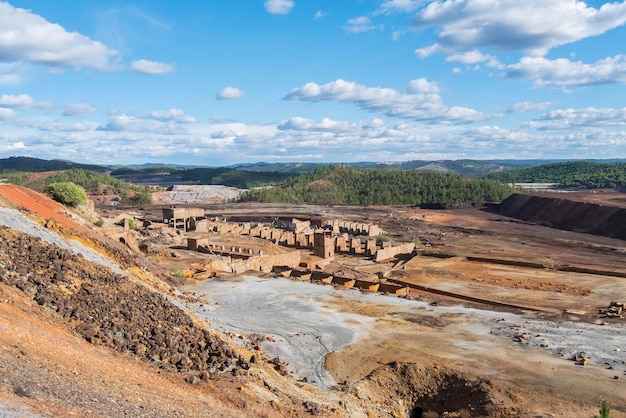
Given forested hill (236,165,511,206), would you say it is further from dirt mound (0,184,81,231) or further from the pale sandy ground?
dirt mound (0,184,81,231)

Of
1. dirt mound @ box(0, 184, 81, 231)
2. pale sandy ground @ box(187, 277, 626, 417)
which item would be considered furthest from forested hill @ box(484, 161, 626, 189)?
dirt mound @ box(0, 184, 81, 231)

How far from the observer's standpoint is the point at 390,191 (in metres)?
110

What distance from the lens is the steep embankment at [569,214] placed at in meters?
64.6

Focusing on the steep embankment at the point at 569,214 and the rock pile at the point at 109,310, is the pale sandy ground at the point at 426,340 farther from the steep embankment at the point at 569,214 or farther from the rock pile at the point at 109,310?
the steep embankment at the point at 569,214

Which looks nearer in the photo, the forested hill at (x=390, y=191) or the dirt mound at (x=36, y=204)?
the dirt mound at (x=36, y=204)

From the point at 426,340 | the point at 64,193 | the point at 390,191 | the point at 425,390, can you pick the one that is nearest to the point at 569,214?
the point at 390,191

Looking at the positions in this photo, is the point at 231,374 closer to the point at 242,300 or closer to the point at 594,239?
the point at 242,300

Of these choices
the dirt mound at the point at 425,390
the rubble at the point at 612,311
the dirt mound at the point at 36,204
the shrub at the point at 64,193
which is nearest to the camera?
the dirt mound at the point at 425,390

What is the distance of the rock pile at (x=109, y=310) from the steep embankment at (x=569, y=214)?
197ft

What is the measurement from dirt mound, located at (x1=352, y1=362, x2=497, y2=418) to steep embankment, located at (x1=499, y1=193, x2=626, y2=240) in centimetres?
5375

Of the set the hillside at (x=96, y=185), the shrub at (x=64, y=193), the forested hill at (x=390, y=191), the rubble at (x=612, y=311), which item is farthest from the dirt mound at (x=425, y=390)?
the hillside at (x=96, y=185)

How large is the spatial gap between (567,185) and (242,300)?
453 feet

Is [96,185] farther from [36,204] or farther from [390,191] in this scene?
[36,204]

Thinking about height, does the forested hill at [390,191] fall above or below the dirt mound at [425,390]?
above
